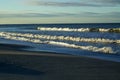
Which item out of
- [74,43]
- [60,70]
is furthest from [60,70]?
[74,43]

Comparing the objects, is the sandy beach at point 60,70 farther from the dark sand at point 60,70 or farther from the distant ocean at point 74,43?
Result: the distant ocean at point 74,43

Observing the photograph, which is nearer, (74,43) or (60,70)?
(60,70)

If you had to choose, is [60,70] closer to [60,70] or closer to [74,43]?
[60,70]

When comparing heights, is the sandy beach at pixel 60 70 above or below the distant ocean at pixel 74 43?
below

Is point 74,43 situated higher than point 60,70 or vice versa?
point 74,43

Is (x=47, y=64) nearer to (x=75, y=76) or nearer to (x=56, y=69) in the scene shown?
(x=56, y=69)

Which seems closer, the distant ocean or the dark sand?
the dark sand

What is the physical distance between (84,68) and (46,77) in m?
3.24

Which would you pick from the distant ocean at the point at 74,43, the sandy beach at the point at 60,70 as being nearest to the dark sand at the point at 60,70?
the sandy beach at the point at 60,70

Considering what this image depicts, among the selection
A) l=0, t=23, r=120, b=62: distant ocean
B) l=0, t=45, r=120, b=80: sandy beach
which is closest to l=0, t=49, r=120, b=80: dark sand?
l=0, t=45, r=120, b=80: sandy beach

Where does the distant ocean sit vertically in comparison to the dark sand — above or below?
above

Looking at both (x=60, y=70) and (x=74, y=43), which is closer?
(x=60, y=70)

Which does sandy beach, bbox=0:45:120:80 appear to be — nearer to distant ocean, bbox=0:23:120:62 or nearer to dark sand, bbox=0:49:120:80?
dark sand, bbox=0:49:120:80

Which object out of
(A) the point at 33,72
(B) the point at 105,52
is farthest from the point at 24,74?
(B) the point at 105,52
